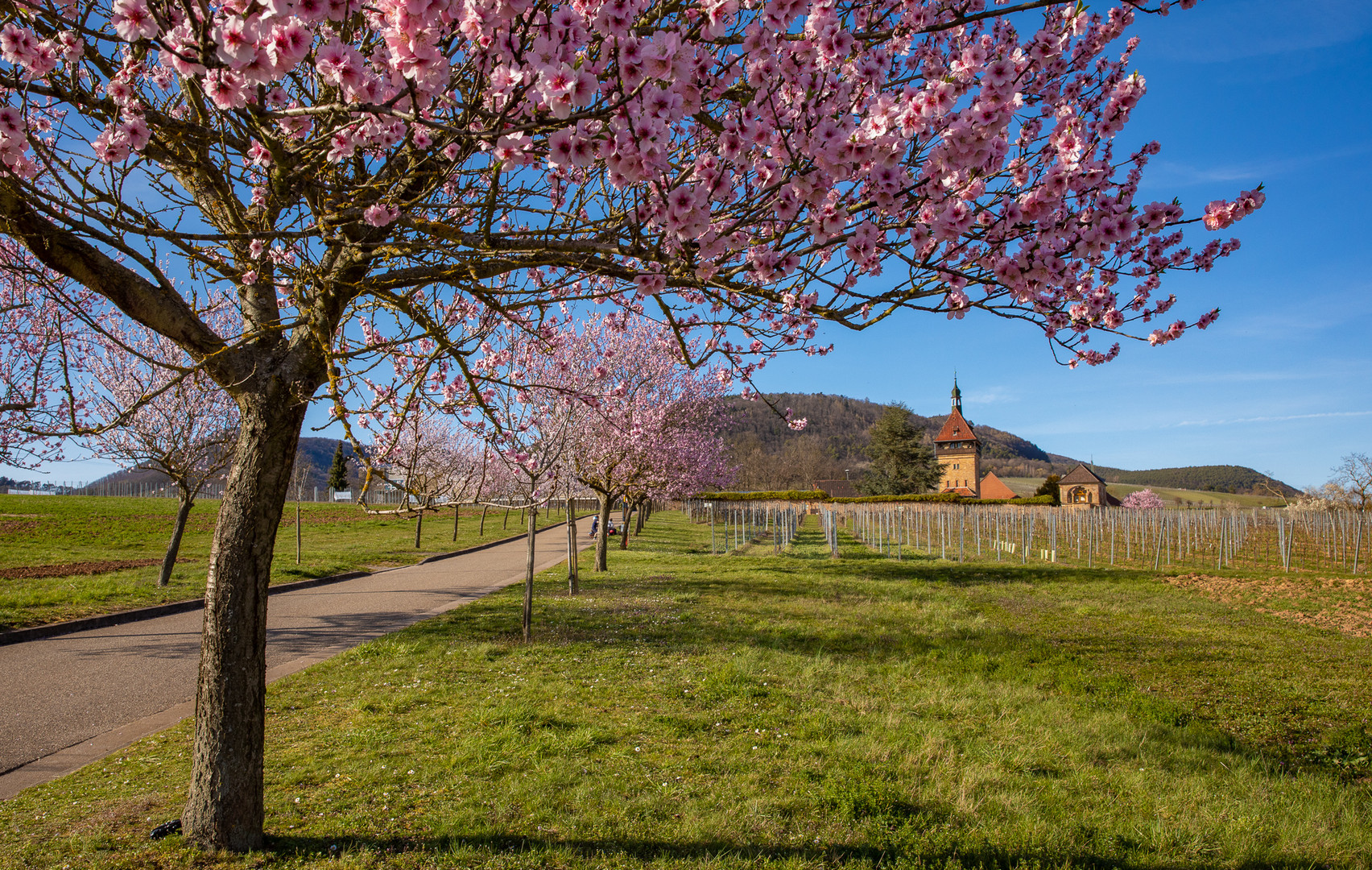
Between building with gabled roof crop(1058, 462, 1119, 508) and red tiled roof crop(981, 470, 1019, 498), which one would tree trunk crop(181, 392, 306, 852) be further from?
red tiled roof crop(981, 470, 1019, 498)

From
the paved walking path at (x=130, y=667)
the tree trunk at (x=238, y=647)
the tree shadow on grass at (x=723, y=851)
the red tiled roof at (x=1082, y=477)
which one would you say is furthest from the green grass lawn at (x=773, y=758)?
the red tiled roof at (x=1082, y=477)

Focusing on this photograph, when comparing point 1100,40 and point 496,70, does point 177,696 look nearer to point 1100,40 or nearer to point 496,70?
point 496,70

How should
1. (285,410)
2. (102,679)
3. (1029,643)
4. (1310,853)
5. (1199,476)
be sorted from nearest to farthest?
(285,410), (1310,853), (102,679), (1029,643), (1199,476)

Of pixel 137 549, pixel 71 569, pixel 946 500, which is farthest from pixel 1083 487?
pixel 71 569

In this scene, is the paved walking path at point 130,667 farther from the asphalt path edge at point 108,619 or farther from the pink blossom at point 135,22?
the pink blossom at point 135,22

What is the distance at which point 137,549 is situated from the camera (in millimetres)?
20828

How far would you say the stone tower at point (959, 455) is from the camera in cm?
7794

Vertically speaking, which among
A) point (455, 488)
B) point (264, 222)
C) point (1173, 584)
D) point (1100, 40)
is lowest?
point (1173, 584)

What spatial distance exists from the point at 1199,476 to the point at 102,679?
566 feet

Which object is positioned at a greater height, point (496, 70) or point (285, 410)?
point (496, 70)

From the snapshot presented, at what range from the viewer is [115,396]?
48.5 feet

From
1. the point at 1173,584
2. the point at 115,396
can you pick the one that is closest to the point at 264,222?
the point at 115,396

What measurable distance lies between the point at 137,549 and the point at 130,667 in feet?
58.6

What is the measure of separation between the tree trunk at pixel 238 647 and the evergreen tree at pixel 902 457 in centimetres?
6284
